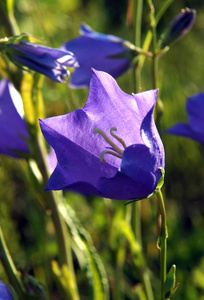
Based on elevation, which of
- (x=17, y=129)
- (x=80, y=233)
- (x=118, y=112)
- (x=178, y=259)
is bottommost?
(x=178, y=259)

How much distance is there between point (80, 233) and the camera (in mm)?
797

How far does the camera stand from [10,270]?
0.65 m

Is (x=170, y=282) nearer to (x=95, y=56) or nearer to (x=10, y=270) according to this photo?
(x=10, y=270)

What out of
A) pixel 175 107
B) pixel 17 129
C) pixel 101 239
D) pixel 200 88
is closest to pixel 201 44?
pixel 200 88

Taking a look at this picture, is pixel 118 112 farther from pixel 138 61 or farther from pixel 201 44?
pixel 201 44

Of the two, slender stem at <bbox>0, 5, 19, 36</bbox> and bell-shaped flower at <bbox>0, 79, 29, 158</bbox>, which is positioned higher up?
slender stem at <bbox>0, 5, 19, 36</bbox>

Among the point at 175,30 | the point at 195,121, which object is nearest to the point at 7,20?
the point at 175,30

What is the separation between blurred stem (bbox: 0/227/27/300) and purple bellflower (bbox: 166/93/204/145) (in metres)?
0.42

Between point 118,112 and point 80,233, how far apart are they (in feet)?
1.08

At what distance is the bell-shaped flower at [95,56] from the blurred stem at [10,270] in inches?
14.4

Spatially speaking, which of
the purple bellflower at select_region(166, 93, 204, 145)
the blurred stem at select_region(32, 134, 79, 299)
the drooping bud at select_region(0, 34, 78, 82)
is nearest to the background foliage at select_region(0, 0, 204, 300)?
the blurred stem at select_region(32, 134, 79, 299)

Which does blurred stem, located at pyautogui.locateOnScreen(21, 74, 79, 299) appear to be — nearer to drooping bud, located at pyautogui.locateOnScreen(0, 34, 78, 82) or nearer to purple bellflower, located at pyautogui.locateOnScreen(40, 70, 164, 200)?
drooping bud, located at pyautogui.locateOnScreen(0, 34, 78, 82)

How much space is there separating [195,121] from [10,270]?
465 mm

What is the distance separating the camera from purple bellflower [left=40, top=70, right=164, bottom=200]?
506mm
